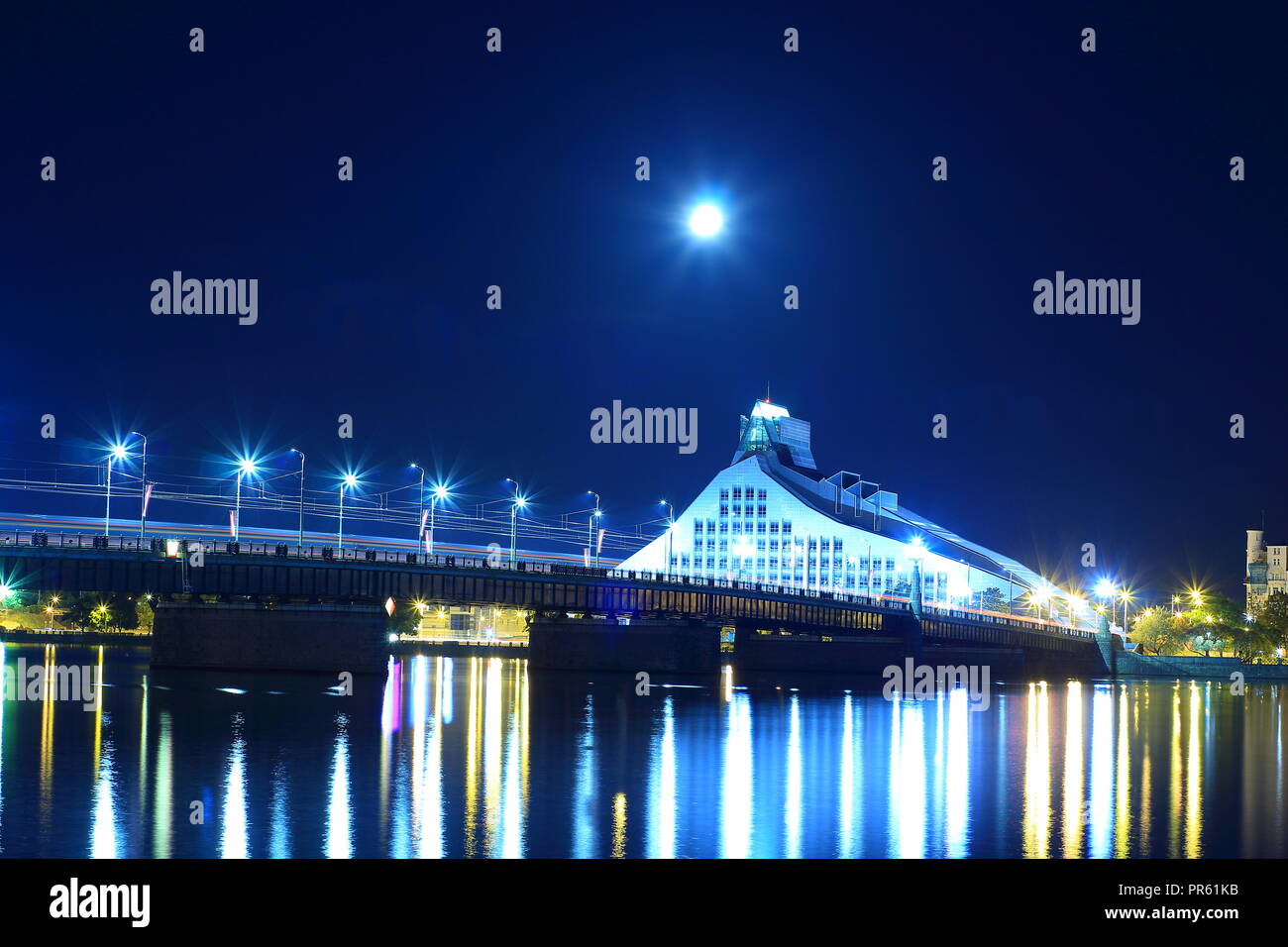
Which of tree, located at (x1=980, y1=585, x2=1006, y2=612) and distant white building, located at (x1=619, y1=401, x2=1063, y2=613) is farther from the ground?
distant white building, located at (x1=619, y1=401, x2=1063, y2=613)

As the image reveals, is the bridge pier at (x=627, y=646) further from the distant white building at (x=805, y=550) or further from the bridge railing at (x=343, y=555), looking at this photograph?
the distant white building at (x=805, y=550)

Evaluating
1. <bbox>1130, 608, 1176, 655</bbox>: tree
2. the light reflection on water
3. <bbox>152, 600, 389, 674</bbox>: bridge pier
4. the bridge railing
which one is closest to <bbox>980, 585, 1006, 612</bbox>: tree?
<bbox>1130, 608, 1176, 655</bbox>: tree

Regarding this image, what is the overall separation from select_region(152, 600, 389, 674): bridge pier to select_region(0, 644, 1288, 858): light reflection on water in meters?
3.51

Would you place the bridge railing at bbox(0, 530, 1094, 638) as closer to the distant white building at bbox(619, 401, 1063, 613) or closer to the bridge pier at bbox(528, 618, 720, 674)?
the bridge pier at bbox(528, 618, 720, 674)

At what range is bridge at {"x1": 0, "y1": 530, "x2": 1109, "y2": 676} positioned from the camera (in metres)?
75.1

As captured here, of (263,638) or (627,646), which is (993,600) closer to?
(627,646)

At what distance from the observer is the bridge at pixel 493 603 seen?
75.1m

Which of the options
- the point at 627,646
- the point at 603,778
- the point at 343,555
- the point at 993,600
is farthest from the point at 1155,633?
the point at 603,778

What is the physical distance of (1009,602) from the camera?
178m
